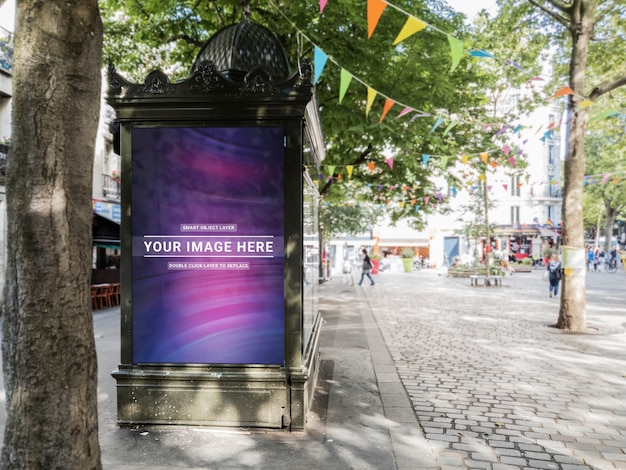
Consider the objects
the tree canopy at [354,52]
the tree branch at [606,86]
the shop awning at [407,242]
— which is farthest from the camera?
the shop awning at [407,242]

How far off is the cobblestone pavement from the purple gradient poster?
74.4 inches

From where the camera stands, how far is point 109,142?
26109mm

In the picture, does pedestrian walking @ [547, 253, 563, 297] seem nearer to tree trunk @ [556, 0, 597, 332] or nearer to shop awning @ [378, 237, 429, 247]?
tree trunk @ [556, 0, 597, 332]

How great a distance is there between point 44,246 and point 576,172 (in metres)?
10.1

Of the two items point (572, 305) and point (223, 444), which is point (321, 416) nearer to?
point (223, 444)

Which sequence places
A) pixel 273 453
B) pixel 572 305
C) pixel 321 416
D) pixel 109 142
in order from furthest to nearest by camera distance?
1. pixel 109 142
2. pixel 572 305
3. pixel 321 416
4. pixel 273 453

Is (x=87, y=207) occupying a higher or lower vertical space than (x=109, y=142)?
lower

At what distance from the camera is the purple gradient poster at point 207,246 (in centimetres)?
456

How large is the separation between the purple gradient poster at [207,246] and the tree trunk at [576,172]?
7805 mm

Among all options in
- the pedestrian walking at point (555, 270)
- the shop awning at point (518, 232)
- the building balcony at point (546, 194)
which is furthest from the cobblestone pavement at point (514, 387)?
the building balcony at point (546, 194)

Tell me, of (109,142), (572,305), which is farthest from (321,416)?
(109,142)

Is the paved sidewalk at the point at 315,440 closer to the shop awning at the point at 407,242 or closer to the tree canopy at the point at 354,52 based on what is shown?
the tree canopy at the point at 354,52

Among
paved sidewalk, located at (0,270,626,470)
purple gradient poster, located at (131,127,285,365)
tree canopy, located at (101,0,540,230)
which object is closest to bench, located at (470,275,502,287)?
tree canopy, located at (101,0,540,230)

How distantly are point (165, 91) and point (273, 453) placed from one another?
322 centimetres
